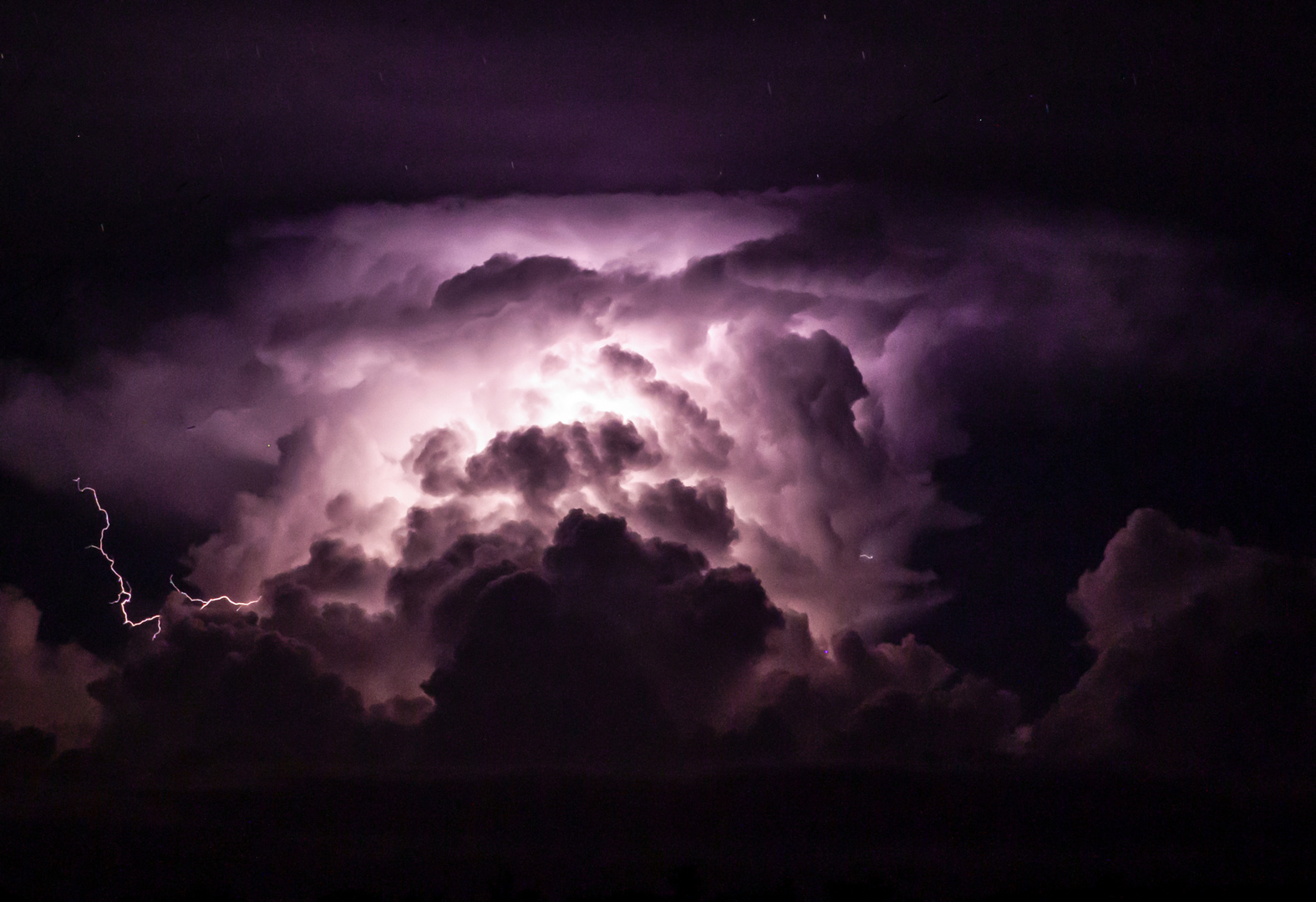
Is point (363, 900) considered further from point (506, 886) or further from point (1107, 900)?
point (1107, 900)

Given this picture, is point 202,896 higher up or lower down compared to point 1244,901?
higher up

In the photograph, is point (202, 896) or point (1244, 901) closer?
point (1244, 901)

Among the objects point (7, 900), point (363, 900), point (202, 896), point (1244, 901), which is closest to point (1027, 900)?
point (1244, 901)

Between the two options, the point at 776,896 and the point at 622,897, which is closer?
the point at 776,896

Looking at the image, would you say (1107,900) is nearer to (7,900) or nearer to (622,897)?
(622,897)

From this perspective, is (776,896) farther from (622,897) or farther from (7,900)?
(7,900)

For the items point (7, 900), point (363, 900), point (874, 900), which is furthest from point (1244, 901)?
point (7, 900)

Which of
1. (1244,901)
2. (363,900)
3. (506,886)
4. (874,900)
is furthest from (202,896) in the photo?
(1244,901)

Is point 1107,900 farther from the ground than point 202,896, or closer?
closer
